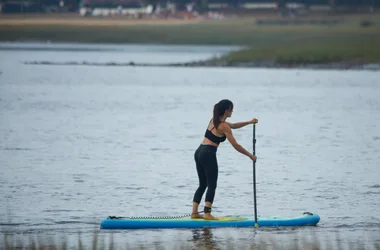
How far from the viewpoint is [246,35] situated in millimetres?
149250

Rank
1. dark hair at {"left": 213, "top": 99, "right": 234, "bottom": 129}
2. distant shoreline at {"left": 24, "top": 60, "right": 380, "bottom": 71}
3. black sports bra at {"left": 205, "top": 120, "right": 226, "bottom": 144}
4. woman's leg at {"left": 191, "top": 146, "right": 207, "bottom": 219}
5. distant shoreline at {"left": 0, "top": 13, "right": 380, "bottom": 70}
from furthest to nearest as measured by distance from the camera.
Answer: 1. distant shoreline at {"left": 0, "top": 13, "right": 380, "bottom": 70}
2. distant shoreline at {"left": 24, "top": 60, "right": 380, "bottom": 71}
3. woman's leg at {"left": 191, "top": 146, "right": 207, "bottom": 219}
4. black sports bra at {"left": 205, "top": 120, "right": 226, "bottom": 144}
5. dark hair at {"left": 213, "top": 99, "right": 234, "bottom": 129}

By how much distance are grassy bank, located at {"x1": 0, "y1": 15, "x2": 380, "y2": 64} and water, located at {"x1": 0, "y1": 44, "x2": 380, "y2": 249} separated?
2839 cm

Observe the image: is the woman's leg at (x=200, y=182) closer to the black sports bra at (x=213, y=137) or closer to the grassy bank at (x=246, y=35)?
the black sports bra at (x=213, y=137)

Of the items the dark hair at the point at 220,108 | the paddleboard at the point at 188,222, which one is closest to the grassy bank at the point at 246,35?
the paddleboard at the point at 188,222

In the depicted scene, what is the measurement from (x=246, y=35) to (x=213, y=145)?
438ft

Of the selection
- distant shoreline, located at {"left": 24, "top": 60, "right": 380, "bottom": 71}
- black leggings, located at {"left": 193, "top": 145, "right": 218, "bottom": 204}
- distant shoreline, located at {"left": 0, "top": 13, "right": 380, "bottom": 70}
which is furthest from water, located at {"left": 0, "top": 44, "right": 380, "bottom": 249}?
distant shoreline, located at {"left": 0, "top": 13, "right": 380, "bottom": 70}

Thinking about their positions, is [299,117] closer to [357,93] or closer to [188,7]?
[357,93]

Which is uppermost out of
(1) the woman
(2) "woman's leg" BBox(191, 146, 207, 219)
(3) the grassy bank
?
(1) the woman

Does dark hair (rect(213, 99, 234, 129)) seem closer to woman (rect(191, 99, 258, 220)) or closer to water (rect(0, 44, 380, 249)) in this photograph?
woman (rect(191, 99, 258, 220))

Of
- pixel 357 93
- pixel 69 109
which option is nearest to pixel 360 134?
pixel 69 109

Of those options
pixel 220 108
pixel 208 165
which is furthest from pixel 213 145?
pixel 220 108

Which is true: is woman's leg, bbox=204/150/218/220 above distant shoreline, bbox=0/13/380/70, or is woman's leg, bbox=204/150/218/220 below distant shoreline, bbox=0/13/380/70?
above

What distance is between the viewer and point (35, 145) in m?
33.2

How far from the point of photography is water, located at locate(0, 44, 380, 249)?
1784 cm
